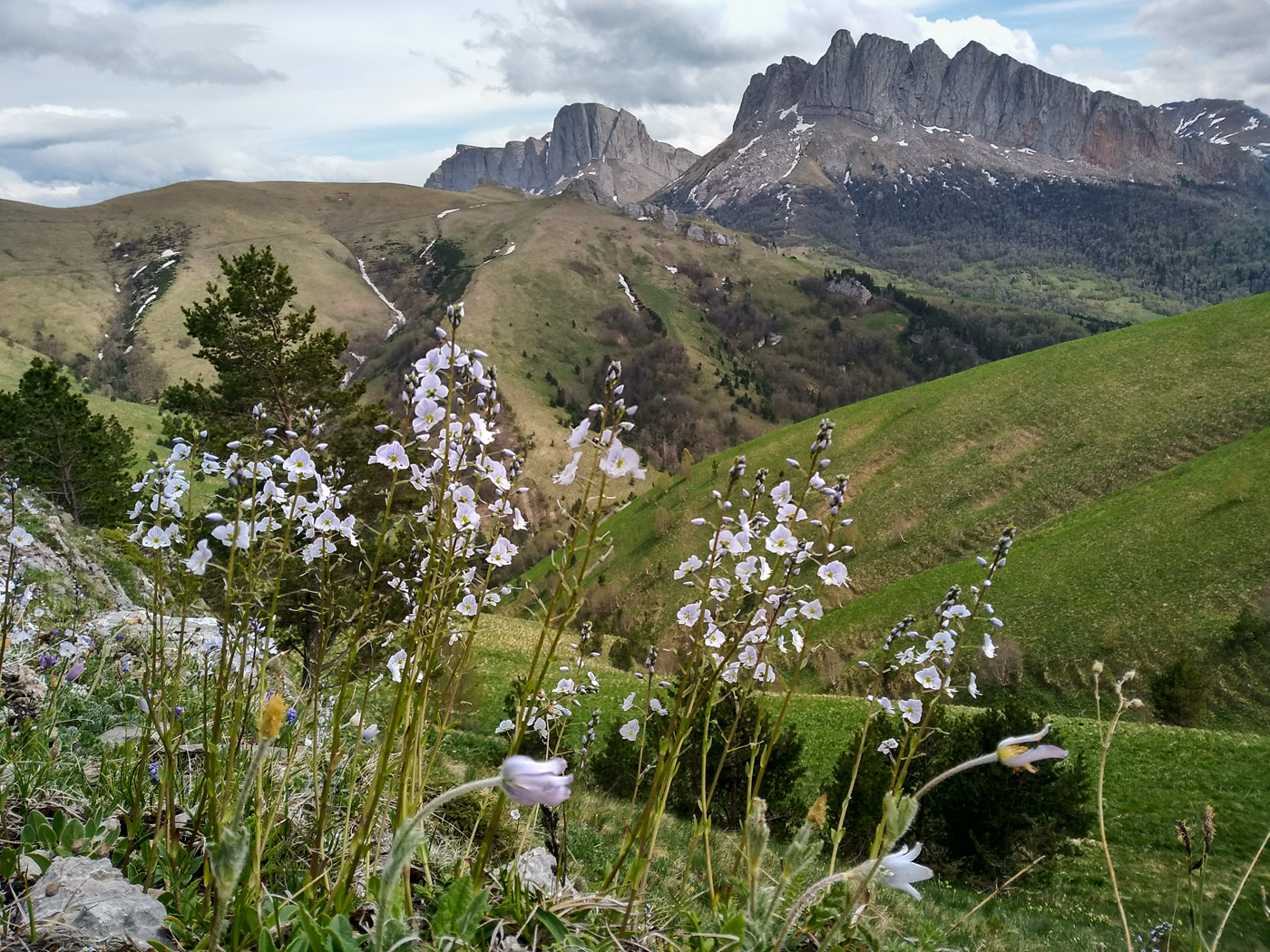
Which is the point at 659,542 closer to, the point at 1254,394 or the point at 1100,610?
the point at 1100,610

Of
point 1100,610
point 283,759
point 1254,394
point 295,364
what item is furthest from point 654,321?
point 283,759

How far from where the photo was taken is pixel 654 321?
634 feet

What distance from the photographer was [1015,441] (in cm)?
5350

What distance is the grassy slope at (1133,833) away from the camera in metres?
9.50

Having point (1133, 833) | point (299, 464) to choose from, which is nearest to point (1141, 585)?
point (1133, 833)

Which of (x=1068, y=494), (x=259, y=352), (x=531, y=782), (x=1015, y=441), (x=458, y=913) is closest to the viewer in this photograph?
(x=531, y=782)

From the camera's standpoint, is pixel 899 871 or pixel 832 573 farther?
pixel 832 573

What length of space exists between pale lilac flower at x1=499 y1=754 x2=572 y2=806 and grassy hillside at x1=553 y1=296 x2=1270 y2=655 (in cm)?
4904

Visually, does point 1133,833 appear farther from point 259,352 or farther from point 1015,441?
point 1015,441

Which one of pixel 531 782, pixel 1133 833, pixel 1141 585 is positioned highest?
pixel 531 782

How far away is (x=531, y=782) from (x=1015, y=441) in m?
59.8

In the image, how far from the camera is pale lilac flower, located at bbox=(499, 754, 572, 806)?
1129 mm

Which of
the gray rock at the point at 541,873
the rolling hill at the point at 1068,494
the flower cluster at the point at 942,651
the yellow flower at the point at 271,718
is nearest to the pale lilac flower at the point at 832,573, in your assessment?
the flower cluster at the point at 942,651

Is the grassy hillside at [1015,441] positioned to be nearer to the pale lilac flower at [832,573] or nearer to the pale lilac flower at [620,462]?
the pale lilac flower at [832,573]
